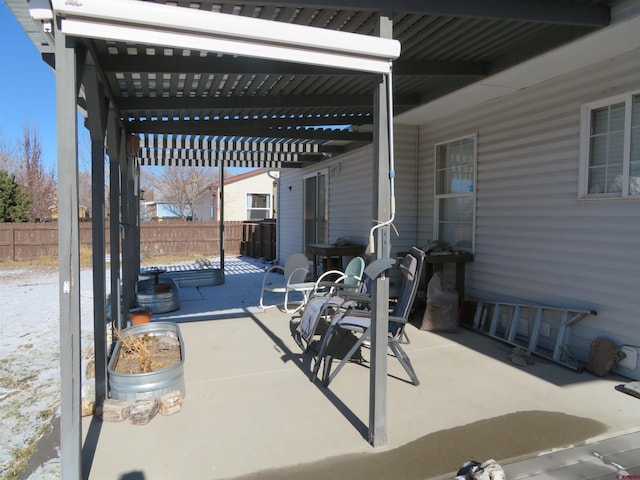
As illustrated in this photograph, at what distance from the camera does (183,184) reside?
2744cm

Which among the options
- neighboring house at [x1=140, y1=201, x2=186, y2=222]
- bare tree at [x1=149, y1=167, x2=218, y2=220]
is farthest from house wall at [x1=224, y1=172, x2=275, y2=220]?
neighboring house at [x1=140, y1=201, x2=186, y2=222]

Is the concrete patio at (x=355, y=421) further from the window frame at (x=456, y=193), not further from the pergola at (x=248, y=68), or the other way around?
the window frame at (x=456, y=193)

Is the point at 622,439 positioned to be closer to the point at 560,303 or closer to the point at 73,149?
the point at 560,303

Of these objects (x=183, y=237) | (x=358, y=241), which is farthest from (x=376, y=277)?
(x=183, y=237)

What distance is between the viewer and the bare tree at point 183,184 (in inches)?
1085

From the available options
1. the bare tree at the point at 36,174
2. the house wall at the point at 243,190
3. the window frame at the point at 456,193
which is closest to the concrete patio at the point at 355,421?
the window frame at the point at 456,193

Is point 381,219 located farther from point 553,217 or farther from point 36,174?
point 36,174

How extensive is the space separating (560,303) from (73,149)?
415cm

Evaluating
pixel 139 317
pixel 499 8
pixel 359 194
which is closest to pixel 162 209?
pixel 359 194

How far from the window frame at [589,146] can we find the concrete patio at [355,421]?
1524 millimetres

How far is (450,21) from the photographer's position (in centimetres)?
316

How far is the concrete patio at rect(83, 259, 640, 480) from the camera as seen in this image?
2262mm

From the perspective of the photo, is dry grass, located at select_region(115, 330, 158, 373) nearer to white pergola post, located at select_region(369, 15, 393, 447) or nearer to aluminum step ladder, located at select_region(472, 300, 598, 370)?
white pergola post, located at select_region(369, 15, 393, 447)

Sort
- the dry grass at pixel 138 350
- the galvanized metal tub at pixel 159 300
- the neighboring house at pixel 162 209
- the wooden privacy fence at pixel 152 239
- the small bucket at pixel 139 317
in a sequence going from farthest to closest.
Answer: the neighboring house at pixel 162 209 → the wooden privacy fence at pixel 152 239 → the galvanized metal tub at pixel 159 300 → the small bucket at pixel 139 317 → the dry grass at pixel 138 350
